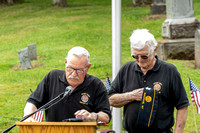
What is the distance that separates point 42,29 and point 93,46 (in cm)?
546

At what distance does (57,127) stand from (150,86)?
1172mm

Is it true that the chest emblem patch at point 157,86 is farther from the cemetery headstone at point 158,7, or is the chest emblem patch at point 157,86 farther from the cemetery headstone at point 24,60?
the cemetery headstone at point 158,7

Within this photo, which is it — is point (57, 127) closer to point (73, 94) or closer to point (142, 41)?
point (73, 94)

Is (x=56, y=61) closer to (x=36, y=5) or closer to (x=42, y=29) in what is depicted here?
(x=42, y=29)

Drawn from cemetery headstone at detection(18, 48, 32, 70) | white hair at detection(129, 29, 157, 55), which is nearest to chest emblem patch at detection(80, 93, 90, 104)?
white hair at detection(129, 29, 157, 55)

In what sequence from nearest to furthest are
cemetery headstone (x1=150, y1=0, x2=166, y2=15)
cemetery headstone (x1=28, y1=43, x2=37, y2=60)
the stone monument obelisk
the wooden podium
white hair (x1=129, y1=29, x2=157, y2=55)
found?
1. the wooden podium
2. white hair (x1=129, y1=29, x2=157, y2=55)
3. the stone monument obelisk
4. cemetery headstone (x1=28, y1=43, x2=37, y2=60)
5. cemetery headstone (x1=150, y1=0, x2=166, y2=15)

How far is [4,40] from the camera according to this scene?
68.9ft

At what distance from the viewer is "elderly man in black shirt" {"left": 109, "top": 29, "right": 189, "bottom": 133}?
13.4ft

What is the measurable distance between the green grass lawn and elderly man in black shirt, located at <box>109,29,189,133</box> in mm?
2405

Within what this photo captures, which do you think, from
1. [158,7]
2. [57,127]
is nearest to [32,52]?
[158,7]

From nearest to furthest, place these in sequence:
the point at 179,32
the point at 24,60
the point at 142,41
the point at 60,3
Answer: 1. the point at 142,41
2. the point at 179,32
3. the point at 24,60
4. the point at 60,3

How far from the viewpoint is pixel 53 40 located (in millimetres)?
18938

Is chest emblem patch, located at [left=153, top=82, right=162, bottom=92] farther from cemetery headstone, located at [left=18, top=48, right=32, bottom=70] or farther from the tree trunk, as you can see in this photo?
the tree trunk

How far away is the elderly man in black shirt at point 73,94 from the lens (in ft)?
13.3
